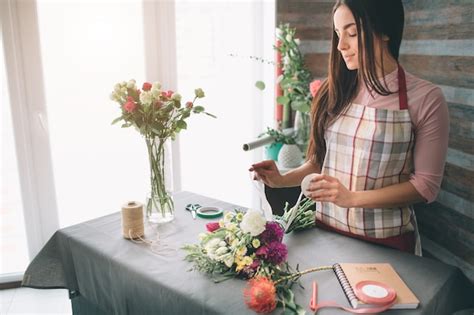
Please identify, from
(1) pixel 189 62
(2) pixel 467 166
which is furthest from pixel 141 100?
(1) pixel 189 62

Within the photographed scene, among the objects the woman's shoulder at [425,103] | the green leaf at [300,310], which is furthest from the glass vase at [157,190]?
the woman's shoulder at [425,103]

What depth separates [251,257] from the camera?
114 centimetres

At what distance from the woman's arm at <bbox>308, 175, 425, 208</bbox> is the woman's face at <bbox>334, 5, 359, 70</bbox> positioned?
397 mm

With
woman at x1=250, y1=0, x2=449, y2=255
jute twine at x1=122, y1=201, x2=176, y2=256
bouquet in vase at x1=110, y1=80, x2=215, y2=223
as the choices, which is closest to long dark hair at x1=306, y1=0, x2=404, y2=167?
woman at x1=250, y1=0, x2=449, y2=255

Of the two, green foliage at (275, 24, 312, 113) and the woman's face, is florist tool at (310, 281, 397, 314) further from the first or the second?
green foliage at (275, 24, 312, 113)

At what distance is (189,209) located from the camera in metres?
1.69

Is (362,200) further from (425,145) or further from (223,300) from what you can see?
(223,300)

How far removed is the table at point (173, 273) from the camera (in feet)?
3.61

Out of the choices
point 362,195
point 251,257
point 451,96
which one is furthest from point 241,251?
point 451,96

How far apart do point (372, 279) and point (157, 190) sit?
777 mm

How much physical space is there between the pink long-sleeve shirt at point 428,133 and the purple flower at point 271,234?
0.45m

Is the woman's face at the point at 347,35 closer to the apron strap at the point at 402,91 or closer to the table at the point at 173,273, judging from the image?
the apron strap at the point at 402,91

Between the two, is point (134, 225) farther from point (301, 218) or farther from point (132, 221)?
point (301, 218)

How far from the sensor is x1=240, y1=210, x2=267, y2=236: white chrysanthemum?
3.77 ft
